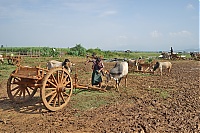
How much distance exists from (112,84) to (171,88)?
113 inches

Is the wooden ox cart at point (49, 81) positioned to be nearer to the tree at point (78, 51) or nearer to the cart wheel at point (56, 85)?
the cart wheel at point (56, 85)

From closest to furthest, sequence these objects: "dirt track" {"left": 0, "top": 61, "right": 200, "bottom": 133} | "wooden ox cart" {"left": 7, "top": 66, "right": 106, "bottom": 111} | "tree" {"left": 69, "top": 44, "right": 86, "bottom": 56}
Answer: "dirt track" {"left": 0, "top": 61, "right": 200, "bottom": 133} → "wooden ox cart" {"left": 7, "top": 66, "right": 106, "bottom": 111} → "tree" {"left": 69, "top": 44, "right": 86, "bottom": 56}

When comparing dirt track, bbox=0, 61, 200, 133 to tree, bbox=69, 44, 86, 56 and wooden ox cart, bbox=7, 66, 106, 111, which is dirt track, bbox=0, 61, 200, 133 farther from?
tree, bbox=69, 44, 86, 56

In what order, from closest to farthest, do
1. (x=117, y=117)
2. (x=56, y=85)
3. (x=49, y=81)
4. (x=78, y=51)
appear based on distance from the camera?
(x=117, y=117), (x=49, y=81), (x=56, y=85), (x=78, y=51)

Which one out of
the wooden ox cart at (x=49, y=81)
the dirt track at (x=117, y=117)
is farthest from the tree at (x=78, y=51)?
the wooden ox cart at (x=49, y=81)

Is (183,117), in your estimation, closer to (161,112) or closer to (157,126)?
(161,112)

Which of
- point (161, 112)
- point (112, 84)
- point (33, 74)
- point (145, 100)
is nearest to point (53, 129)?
point (33, 74)

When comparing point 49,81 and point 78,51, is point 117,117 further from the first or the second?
point 78,51

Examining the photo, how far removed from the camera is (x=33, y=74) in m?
7.13

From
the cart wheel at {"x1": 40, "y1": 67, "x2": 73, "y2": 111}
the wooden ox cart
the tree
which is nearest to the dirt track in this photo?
the cart wheel at {"x1": 40, "y1": 67, "x2": 73, "y2": 111}

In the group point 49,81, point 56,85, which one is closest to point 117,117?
point 56,85

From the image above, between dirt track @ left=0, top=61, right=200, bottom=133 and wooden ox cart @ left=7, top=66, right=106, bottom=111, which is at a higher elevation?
wooden ox cart @ left=7, top=66, right=106, bottom=111

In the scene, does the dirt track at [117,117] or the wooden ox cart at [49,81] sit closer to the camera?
the dirt track at [117,117]

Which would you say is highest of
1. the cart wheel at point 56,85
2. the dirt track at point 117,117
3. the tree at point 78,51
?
the tree at point 78,51
